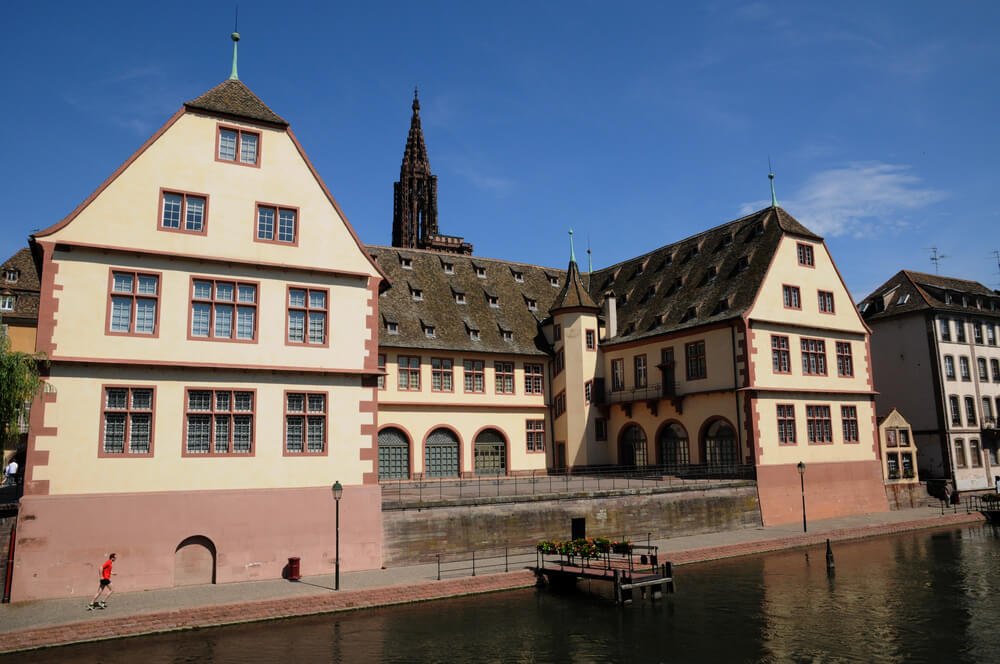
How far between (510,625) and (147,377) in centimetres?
1345

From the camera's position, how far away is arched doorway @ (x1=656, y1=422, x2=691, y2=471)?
134 feet

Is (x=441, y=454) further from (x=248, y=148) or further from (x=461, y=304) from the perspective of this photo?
(x=248, y=148)

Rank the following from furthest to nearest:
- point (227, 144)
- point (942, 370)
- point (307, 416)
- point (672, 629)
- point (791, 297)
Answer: point (942, 370)
point (791, 297)
point (227, 144)
point (307, 416)
point (672, 629)

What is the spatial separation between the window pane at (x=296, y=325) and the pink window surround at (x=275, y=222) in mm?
→ 2435

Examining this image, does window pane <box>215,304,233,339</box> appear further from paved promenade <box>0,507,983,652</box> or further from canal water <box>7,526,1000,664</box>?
canal water <box>7,526,1000,664</box>

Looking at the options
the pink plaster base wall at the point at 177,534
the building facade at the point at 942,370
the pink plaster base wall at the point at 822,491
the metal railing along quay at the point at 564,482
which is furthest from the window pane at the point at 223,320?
the building facade at the point at 942,370

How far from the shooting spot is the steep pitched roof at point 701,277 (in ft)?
130

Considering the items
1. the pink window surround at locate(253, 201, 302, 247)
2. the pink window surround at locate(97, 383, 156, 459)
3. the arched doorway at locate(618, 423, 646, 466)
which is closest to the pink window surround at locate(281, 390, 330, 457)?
the pink window surround at locate(97, 383, 156, 459)

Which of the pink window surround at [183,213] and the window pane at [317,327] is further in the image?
the window pane at [317,327]

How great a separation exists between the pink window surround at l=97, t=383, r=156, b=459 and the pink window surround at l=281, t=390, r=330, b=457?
13.2 feet

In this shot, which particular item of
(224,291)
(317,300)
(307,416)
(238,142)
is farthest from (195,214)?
(307,416)

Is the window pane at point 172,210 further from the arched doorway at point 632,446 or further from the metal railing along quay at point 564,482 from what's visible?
the arched doorway at point 632,446

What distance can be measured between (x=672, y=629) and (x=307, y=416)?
13504 mm

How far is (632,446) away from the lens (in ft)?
146
